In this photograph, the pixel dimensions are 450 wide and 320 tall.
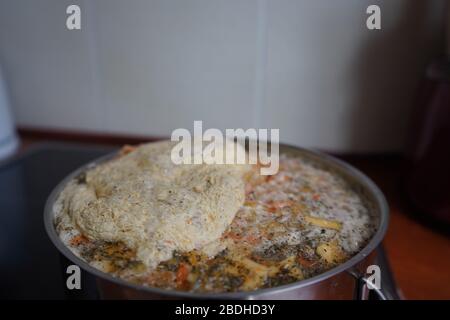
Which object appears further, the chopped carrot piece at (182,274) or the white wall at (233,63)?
the white wall at (233,63)

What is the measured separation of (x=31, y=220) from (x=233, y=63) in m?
0.51

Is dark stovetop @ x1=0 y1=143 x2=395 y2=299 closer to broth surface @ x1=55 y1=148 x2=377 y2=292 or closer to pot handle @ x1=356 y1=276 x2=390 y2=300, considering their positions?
broth surface @ x1=55 y1=148 x2=377 y2=292

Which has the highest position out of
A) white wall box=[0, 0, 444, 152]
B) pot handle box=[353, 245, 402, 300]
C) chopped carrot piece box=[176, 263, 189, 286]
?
white wall box=[0, 0, 444, 152]

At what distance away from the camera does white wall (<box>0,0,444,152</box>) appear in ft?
3.20

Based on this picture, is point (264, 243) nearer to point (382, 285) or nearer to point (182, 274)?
point (182, 274)

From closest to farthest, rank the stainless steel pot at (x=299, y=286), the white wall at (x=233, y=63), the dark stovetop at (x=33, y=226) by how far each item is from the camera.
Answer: the stainless steel pot at (x=299, y=286) < the dark stovetop at (x=33, y=226) < the white wall at (x=233, y=63)

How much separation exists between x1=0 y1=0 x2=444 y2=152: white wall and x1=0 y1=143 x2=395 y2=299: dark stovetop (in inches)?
5.1

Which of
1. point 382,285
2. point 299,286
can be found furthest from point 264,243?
point 382,285

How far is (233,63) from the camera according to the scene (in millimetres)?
1027

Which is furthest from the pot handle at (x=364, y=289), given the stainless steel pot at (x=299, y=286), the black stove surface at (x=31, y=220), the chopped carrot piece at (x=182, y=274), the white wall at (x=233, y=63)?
the white wall at (x=233, y=63)

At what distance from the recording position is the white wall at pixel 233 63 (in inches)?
38.4

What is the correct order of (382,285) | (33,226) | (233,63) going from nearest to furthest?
(382,285) → (33,226) → (233,63)

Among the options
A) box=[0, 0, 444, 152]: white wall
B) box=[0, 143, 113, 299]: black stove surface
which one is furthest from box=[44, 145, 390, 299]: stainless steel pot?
box=[0, 0, 444, 152]: white wall

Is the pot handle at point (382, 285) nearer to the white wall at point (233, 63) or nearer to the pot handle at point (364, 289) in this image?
the pot handle at point (364, 289)
